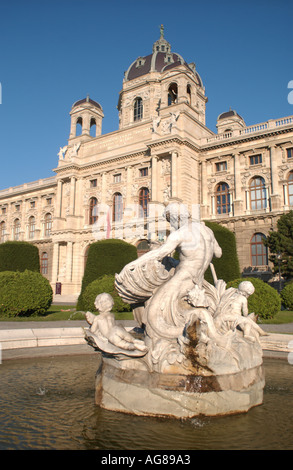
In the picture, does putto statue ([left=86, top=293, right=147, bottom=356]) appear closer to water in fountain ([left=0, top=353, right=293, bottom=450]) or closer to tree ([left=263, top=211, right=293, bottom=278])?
water in fountain ([left=0, top=353, right=293, bottom=450])

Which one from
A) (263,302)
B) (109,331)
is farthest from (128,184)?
(109,331)

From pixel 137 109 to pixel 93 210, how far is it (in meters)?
12.1

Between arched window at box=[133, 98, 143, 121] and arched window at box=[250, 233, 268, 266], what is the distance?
18.6m

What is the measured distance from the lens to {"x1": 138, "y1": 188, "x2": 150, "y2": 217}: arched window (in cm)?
2986

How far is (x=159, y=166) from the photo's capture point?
28250mm

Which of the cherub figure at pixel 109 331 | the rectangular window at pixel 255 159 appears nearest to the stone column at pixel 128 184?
the rectangular window at pixel 255 159

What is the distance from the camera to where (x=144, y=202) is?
30.2m

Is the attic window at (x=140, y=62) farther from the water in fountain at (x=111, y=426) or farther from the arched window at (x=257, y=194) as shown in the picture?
the water in fountain at (x=111, y=426)

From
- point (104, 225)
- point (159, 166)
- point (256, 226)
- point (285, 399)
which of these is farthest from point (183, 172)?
point (285, 399)

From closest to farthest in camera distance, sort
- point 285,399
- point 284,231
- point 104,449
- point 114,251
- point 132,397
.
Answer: point 104,449 < point 132,397 < point 285,399 < point 114,251 < point 284,231

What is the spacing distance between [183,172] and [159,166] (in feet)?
7.24

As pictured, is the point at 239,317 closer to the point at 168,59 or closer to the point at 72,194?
the point at 72,194

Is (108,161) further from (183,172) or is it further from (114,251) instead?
(114,251)

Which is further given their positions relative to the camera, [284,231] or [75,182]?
[75,182]
